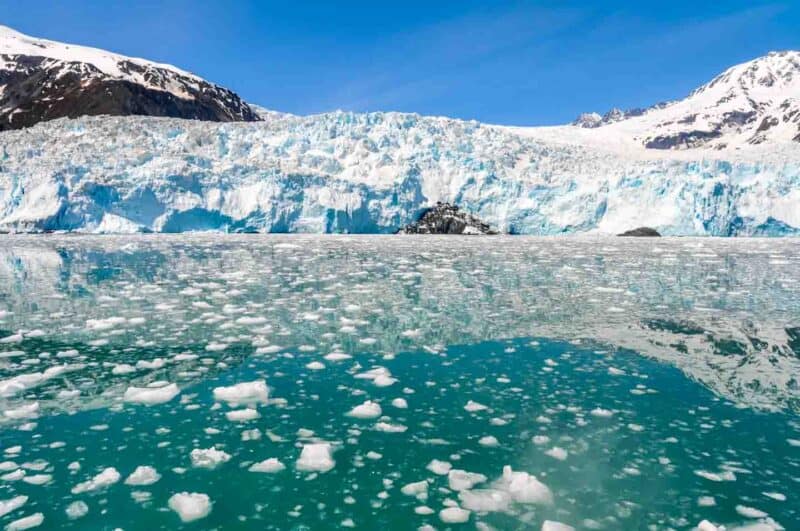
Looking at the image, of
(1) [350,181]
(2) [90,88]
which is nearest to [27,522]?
(1) [350,181]

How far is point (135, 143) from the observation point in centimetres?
3019

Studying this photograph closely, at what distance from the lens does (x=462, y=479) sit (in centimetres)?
289

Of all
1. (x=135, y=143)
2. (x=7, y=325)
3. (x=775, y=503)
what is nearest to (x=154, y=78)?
(x=135, y=143)

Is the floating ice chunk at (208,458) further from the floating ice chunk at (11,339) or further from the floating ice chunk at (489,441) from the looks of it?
the floating ice chunk at (11,339)

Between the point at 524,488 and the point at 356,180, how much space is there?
29308 mm

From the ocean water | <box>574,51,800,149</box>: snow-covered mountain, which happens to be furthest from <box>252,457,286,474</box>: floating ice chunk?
<box>574,51,800,149</box>: snow-covered mountain

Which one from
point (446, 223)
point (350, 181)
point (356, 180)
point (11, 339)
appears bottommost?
point (11, 339)

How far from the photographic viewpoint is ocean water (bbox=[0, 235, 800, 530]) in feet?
8.70

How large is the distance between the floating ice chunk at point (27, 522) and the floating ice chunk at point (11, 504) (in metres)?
0.13

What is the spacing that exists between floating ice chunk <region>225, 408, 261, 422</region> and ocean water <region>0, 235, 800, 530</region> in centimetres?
3

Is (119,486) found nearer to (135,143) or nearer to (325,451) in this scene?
(325,451)

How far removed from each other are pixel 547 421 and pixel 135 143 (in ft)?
104

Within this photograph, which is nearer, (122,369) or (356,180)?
(122,369)

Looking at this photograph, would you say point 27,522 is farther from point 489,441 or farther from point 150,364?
point 150,364
